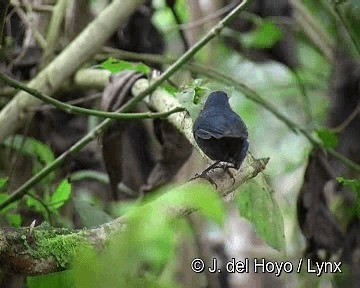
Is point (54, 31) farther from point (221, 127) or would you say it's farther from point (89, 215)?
point (221, 127)

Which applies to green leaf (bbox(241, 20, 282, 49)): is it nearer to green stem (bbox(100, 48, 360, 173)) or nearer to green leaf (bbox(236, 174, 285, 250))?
green stem (bbox(100, 48, 360, 173))

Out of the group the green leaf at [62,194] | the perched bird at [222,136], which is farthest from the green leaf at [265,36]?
the perched bird at [222,136]

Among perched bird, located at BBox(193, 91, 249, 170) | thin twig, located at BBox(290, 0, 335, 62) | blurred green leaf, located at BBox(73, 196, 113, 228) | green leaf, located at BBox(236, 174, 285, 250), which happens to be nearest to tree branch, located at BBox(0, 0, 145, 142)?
blurred green leaf, located at BBox(73, 196, 113, 228)

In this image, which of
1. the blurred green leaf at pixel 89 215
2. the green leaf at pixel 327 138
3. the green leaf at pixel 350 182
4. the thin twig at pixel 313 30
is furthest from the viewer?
the thin twig at pixel 313 30

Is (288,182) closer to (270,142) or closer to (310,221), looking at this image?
(270,142)

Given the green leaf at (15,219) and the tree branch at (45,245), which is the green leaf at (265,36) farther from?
the tree branch at (45,245)

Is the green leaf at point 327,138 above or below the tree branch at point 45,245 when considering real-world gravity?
below

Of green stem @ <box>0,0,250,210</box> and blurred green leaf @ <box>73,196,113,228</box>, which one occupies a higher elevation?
green stem @ <box>0,0,250,210</box>
